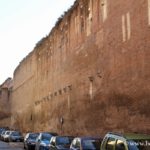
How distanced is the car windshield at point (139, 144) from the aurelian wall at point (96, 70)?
11101mm

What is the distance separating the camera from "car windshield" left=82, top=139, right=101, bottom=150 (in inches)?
620

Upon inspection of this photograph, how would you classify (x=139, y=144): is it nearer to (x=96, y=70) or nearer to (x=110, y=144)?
(x=110, y=144)

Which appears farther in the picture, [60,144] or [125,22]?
[125,22]

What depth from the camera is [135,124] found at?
22.8 metres

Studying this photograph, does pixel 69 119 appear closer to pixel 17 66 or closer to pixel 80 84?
pixel 80 84

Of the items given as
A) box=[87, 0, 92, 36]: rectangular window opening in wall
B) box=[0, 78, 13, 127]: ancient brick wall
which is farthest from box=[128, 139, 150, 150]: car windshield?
box=[0, 78, 13, 127]: ancient brick wall

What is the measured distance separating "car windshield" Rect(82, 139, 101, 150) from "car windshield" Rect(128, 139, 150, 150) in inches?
206

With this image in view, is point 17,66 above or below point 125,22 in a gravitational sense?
above

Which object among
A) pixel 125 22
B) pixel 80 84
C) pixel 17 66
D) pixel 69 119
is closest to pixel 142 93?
pixel 125 22

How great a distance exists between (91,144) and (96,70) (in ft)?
47.1

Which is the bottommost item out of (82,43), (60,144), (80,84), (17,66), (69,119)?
(60,144)

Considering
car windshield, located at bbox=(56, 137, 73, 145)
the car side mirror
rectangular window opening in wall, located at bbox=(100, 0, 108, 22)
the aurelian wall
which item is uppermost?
rectangular window opening in wall, located at bbox=(100, 0, 108, 22)

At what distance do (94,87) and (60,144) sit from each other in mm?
A: 10465

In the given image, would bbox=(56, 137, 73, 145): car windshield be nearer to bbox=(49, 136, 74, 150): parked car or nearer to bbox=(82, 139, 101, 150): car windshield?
bbox=(49, 136, 74, 150): parked car
